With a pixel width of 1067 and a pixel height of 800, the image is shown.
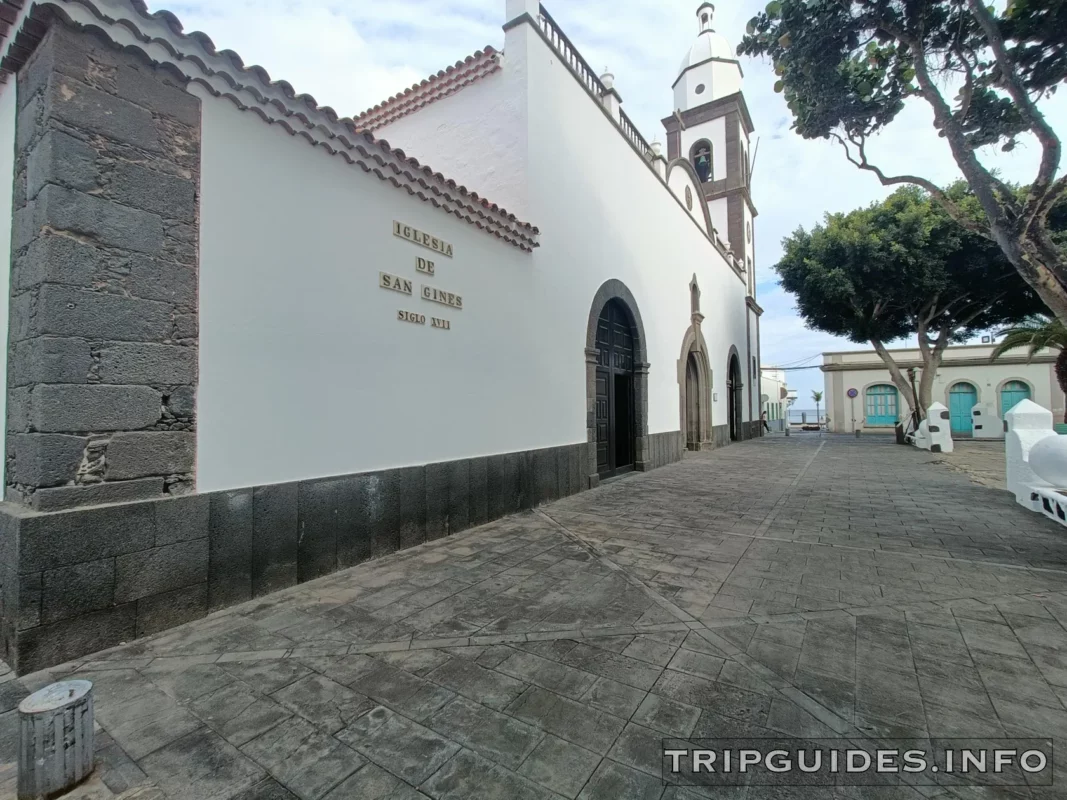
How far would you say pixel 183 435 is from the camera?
2.90m

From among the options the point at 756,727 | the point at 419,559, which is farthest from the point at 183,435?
the point at 756,727

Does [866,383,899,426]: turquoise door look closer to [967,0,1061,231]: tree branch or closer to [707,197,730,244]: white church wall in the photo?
[707,197,730,244]: white church wall

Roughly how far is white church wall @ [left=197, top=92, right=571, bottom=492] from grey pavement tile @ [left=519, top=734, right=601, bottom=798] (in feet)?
8.34

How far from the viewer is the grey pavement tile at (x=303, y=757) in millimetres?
1611

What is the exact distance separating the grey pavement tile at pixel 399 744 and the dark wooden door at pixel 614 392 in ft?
21.0

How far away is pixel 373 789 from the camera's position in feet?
5.19

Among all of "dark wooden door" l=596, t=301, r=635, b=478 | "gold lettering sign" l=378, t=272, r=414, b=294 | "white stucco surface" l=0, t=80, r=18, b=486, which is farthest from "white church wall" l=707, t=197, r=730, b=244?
"white stucco surface" l=0, t=80, r=18, b=486

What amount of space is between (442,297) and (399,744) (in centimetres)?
387

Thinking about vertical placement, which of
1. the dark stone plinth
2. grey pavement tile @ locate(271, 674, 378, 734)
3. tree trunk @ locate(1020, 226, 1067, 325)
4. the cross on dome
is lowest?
grey pavement tile @ locate(271, 674, 378, 734)

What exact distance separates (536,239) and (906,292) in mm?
14314

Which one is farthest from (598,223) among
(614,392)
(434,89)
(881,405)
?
(881,405)

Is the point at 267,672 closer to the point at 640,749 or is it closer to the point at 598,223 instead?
the point at 640,749

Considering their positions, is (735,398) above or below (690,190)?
below

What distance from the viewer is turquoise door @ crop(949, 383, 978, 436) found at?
22781mm
